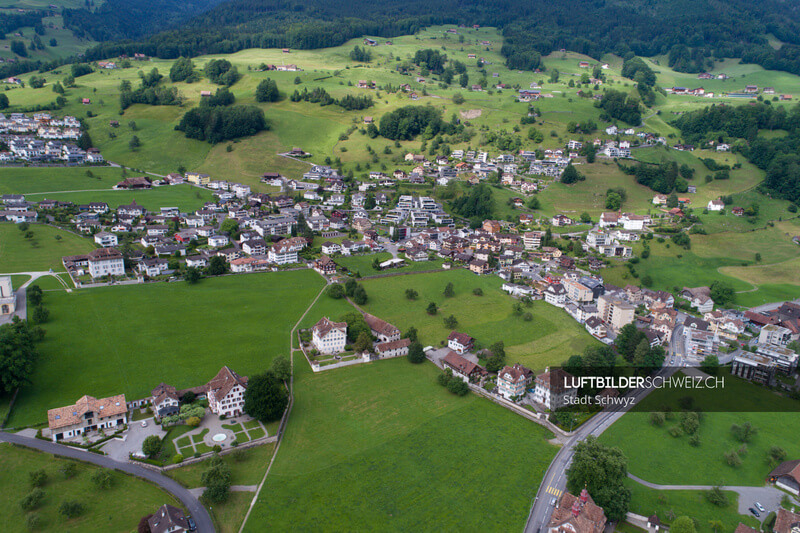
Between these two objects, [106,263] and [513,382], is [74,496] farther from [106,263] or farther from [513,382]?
[106,263]

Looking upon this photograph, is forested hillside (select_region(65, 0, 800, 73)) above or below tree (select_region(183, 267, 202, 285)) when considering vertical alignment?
above

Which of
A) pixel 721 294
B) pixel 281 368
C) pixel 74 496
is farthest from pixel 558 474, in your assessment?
pixel 721 294

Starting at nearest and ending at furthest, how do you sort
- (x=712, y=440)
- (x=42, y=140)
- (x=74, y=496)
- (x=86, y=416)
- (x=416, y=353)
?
1. (x=74, y=496)
2. (x=86, y=416)
3. (x=712, y=440)
4. (x=416, y=353)
5. (x=42, y=140)

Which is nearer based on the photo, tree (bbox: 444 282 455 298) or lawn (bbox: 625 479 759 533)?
lawn (bbox: 625 479 759 533)

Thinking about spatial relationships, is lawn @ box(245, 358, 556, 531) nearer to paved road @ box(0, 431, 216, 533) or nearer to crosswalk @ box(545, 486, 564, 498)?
crosswalk @ box(545, 486, 564, 498)

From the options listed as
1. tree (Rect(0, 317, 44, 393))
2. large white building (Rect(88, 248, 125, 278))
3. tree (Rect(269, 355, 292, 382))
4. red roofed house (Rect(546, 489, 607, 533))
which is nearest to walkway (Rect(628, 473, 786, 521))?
red roofed house (Rect(546, 489, 607, 533))
